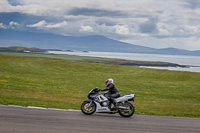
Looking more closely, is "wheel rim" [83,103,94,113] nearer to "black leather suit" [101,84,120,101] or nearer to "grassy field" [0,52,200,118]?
"black leather suit" [101,84,120,101]

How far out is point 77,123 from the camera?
35.9ft

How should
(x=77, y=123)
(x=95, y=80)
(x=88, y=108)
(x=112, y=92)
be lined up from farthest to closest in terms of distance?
(x=95, y=80) < (x=112, y=92) < (x=88, y=108) < (x=77, y=123)

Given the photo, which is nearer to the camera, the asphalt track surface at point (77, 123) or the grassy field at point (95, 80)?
the asphalt track surface at point (77, 123)

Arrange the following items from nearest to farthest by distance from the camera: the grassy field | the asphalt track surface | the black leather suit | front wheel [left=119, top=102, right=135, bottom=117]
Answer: the asphalt track surface
front wheel [left=119, top=102, right=135, bottom=117]
the black leather suit
the grassy field

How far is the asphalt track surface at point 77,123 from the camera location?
381 inches

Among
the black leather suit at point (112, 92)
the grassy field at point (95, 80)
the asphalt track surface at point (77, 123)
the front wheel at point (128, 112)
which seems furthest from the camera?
the grassy field at point (95, 80)

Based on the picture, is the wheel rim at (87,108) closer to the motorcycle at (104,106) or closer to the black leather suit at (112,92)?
the motorcycle at (104,106)

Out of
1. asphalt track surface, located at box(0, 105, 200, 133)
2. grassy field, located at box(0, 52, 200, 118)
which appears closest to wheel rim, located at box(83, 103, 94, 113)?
asphalt track surface, located at box(0, 105, 200, 133)

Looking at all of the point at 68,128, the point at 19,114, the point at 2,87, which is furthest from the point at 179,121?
the point at 2,87

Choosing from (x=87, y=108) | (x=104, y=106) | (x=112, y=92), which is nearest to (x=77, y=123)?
(x=87, y=108)

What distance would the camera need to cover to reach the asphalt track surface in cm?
969

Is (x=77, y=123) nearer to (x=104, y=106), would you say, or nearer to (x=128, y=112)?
(x=104, y=106)

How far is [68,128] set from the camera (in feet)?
32.5

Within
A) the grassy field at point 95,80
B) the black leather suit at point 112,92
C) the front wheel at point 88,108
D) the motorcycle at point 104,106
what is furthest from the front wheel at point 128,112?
the grassy field at point 95,80
